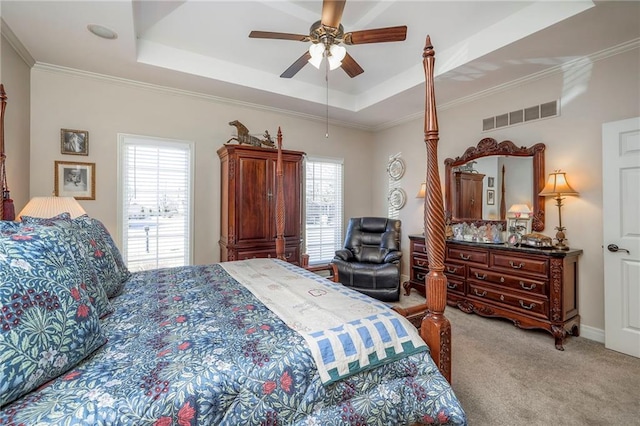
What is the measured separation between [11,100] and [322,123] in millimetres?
3765

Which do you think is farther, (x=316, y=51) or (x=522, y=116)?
(x=522, y=116)

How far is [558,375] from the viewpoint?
225 centimetres

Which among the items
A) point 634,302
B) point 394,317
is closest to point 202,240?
point 394,317

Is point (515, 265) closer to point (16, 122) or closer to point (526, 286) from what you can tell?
point (526, 286)

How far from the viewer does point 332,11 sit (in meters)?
1.92

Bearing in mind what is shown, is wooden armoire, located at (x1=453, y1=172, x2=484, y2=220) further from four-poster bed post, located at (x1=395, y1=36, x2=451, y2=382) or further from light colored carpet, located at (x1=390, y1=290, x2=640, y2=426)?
four-poster bed post, located at (x1=395, y1=36, x2=451, y2=382)

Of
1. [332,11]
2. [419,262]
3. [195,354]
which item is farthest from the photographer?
[419,262]

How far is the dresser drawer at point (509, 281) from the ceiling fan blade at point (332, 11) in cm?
301

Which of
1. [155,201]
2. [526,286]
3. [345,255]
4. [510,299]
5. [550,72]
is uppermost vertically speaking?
[550,72]

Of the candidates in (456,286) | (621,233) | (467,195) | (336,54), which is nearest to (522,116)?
→ (467,195)

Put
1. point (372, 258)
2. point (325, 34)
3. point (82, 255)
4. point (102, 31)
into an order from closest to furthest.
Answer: point (82, 255), point (325, 34), point (102, 31), point (372, 258)

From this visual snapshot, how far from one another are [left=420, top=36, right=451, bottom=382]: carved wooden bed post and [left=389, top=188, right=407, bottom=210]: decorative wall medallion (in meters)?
3.59

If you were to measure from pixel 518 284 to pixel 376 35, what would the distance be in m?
2.84

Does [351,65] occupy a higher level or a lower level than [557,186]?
higher
